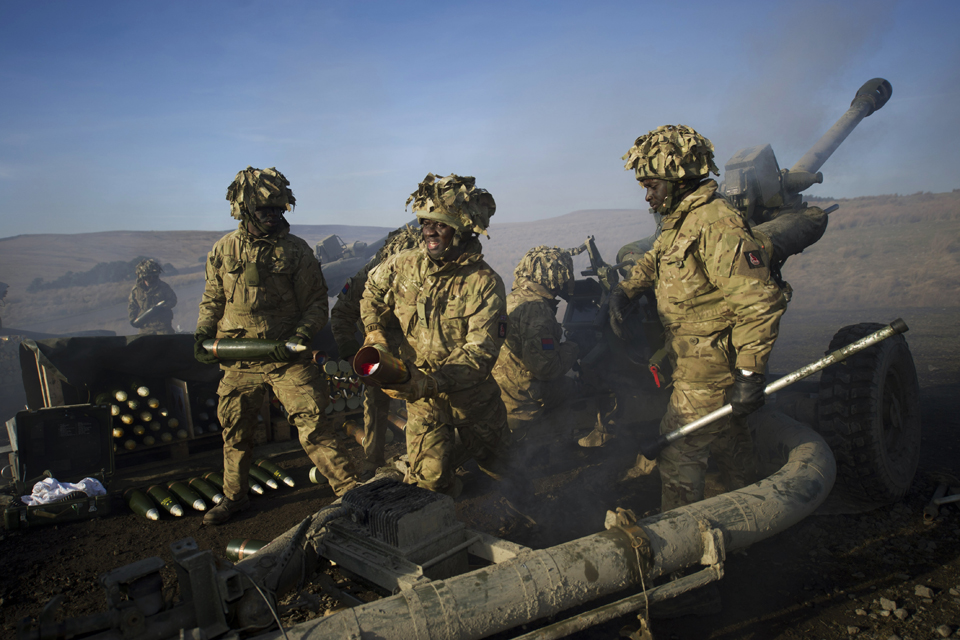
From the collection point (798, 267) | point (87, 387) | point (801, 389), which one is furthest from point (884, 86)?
point (798, 267)

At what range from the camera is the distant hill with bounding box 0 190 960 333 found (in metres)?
19.6

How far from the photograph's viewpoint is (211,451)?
6.08 metres

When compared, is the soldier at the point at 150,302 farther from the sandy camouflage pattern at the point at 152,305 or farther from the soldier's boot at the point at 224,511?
the soldier's boot at the point at 224,511

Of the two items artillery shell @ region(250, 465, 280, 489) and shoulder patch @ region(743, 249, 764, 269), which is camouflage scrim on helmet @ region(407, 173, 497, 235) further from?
artillery shell @ region(250, 465, 280, 489)

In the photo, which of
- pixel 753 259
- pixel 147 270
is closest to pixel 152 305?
pixel 147 270

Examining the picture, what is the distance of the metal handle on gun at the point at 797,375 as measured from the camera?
3.13 meters

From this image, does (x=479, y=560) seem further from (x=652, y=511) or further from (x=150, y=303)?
(x=150, y=303)

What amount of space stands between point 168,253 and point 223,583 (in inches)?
1440

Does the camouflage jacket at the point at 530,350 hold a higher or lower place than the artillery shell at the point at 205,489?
higher

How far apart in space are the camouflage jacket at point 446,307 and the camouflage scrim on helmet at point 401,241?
1601 mm

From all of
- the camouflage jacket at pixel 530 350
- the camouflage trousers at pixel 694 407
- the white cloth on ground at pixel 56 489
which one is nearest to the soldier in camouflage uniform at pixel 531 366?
the camouflage jacket at pixel 530 350

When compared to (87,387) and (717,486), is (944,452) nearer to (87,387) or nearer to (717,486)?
(717,486)

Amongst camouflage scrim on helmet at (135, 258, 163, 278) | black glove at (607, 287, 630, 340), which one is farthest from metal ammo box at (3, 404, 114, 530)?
camouflage scrim on helmet at (135, 258, 163, 278)

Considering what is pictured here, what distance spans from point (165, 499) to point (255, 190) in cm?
276
